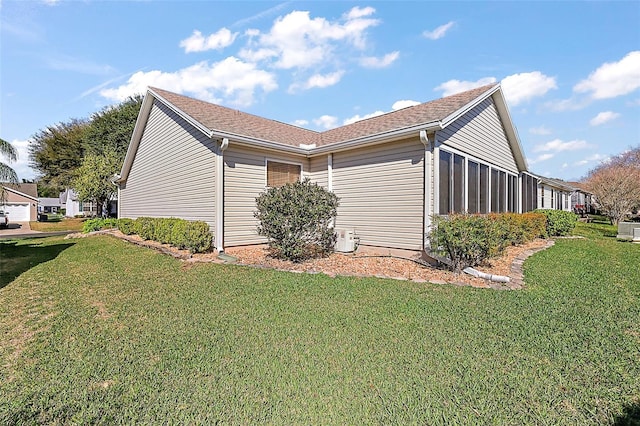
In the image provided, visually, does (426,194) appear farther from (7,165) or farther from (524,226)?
(7,165)

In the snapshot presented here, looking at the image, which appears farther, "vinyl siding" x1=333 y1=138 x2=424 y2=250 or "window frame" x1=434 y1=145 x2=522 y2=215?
"window frame" x1=434 y1=145 x2=522 y2=215

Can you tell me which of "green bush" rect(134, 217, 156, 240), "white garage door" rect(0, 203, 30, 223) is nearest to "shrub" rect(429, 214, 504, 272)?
"green bush" rect(134, 217, 156, 240)

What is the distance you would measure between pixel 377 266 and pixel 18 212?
143 ft

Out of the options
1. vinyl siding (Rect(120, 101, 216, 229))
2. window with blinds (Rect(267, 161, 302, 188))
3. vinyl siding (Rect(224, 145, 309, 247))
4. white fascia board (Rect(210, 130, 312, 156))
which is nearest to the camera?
white fascia board (Rect(210, 130, 312, 156))

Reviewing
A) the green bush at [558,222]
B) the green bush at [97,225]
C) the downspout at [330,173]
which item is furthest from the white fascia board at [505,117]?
the green bush at [97,225]

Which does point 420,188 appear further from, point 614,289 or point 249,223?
point 249,223

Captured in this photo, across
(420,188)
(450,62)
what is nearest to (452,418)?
(420,188)

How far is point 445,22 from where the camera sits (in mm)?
10453

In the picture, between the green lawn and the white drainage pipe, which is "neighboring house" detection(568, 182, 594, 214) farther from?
the green lawn

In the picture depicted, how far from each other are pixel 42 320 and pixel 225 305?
95.7 inches

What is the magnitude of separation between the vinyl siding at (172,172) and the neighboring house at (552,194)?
1953 centimetres

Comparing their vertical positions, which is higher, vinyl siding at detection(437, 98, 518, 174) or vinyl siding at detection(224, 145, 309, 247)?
vinyl siding at detection(437, 98, 518, 174)

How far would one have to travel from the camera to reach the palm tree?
9.34 m

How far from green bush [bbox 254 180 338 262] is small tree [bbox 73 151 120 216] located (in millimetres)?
20322
